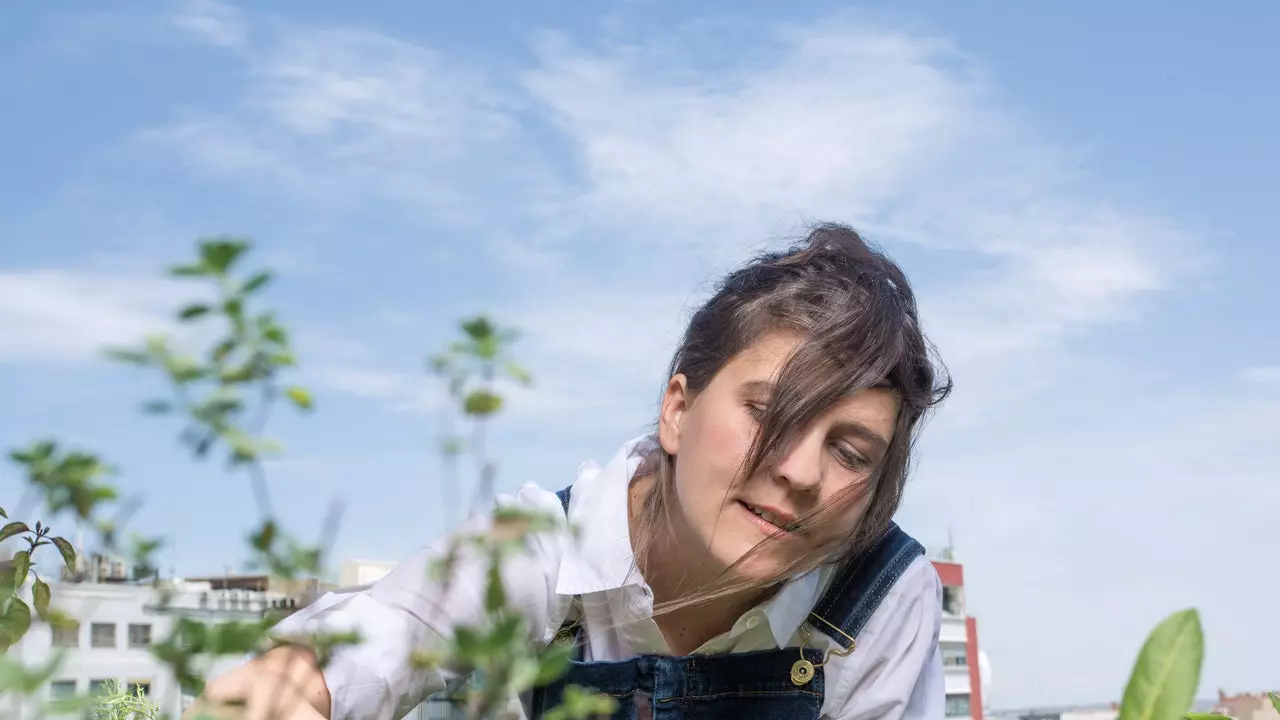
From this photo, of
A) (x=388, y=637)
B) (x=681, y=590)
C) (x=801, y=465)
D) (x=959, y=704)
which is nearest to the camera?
(x=388, y=637)

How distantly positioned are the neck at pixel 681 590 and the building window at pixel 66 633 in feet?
3.55

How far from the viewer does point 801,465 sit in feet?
5.30

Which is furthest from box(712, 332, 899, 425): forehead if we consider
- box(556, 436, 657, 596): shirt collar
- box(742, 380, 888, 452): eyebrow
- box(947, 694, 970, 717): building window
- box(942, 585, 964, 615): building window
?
box(947, 694, 970, 717): building window

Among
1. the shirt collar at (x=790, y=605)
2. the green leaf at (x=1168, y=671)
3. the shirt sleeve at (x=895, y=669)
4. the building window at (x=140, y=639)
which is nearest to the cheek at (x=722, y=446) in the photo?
the shirt collar at (x=790, y=605)

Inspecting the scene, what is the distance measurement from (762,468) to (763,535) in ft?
0.33

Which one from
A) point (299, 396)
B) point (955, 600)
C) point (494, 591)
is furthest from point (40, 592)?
point (955, 600)

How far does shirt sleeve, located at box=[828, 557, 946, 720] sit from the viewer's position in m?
1.89

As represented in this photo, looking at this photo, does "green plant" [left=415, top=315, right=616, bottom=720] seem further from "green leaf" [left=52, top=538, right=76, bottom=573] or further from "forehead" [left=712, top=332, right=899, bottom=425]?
"forehead" [left=712, top=332, right=899, bottom=425]

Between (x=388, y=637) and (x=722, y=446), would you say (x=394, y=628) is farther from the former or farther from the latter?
(x=722, y=446)

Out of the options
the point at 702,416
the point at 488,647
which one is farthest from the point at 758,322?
the point at 488,647

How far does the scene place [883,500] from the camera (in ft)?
6.19

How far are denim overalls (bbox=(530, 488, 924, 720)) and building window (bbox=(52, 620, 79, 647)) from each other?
117 cm

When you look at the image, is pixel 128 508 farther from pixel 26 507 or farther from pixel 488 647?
pixel 488 647

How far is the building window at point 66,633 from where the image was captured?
676mm
